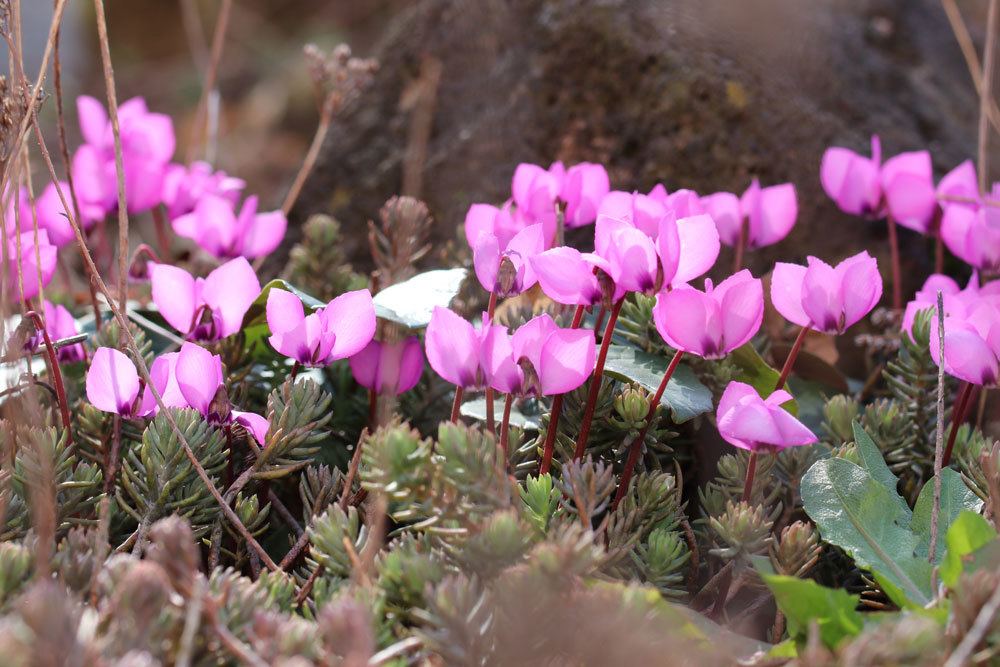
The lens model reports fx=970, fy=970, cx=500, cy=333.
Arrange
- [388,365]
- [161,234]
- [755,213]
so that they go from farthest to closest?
[161,234], [755,213], [388,365]

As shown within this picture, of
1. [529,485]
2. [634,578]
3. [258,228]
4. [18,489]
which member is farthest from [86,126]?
[634,578]

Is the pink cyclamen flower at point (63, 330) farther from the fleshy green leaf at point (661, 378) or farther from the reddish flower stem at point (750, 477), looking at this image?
the reddish flower stem at point (750, 477)

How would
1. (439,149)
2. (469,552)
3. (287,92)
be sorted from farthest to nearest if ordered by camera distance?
(287,92) → (439,149) → (469,552)

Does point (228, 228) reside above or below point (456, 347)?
below

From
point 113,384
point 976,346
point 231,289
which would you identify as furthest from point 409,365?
point 976,346

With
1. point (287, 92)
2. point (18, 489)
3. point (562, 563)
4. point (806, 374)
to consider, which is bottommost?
point (287, 92)

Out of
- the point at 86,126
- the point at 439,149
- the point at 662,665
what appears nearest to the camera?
the point at 662,665

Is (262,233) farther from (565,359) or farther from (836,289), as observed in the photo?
(836,289)

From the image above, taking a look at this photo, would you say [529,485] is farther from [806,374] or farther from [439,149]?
[439,149]
